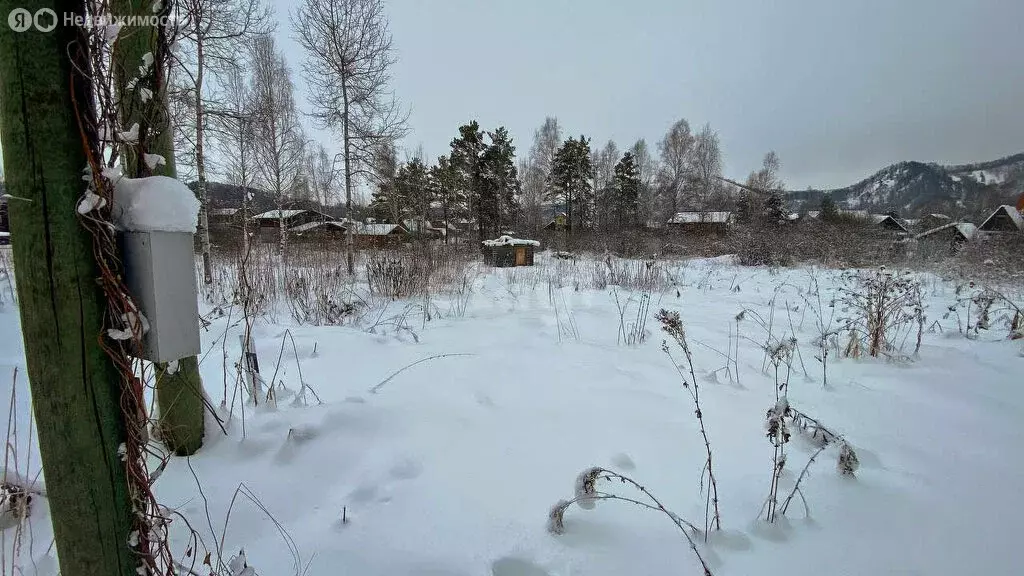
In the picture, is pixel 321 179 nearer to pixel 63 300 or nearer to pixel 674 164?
pixel 63 300

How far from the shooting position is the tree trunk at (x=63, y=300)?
53cm

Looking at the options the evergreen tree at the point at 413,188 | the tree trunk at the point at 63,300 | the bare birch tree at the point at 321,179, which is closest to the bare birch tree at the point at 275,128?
the bare birch tree at the point at 321,179

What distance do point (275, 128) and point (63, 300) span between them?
12.3m

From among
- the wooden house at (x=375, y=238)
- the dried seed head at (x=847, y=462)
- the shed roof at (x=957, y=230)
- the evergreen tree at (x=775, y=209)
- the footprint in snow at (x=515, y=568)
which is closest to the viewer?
the footprint in snow at (x=515, y=568)

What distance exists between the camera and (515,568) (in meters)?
0.98

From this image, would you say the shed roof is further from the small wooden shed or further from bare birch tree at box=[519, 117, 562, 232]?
bare birch tree at box=[519, 117, 562, 232]

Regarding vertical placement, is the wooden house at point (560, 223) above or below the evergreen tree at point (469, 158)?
below

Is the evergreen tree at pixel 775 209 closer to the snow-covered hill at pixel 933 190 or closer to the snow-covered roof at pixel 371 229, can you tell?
the snow-covered hill at pixel 933 190

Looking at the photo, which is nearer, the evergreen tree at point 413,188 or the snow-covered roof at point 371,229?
the snow-covered roof at point 371,229

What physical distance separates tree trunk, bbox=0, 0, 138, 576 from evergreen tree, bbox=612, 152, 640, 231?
2662cm

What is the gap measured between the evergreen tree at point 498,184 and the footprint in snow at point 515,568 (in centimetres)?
2325

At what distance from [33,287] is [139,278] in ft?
0.40

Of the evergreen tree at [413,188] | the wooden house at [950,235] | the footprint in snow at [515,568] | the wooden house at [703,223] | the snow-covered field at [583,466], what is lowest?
the footprint in snow at [515,568]

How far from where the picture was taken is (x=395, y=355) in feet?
8.07
